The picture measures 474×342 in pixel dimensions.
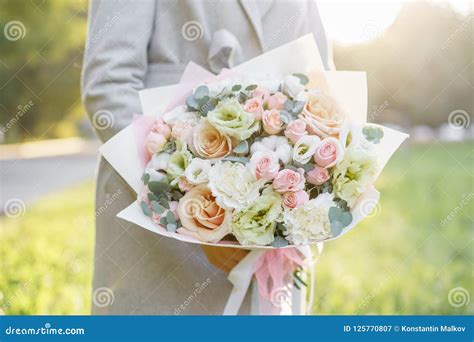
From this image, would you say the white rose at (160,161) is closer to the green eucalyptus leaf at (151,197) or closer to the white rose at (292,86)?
the green eucalyptus leaf at (151,197)

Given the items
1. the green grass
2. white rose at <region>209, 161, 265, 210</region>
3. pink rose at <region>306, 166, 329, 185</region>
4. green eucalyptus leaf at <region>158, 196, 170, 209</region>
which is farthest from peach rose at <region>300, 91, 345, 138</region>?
the green grass

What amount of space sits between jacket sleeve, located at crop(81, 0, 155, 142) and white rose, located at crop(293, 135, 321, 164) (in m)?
0.57

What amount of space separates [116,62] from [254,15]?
470 mm

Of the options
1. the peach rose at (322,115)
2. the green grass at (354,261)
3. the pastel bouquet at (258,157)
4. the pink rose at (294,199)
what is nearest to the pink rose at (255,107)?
the pastel bouquet at (258,157)

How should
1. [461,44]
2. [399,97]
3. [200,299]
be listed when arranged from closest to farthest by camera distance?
1. [200,299]
2. [461,44]
3. [399,97]

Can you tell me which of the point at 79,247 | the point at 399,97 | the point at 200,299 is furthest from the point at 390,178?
the point at 399,97

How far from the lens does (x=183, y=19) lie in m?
2.33

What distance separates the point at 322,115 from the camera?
202cm

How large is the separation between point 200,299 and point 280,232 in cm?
49

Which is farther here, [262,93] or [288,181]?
[262,93]

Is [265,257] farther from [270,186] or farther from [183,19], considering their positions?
[183,19]

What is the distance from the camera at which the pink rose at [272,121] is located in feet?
6.46

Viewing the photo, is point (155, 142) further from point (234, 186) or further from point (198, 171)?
point (234, 186)

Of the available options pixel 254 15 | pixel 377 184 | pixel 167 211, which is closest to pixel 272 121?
pixel 167 211
